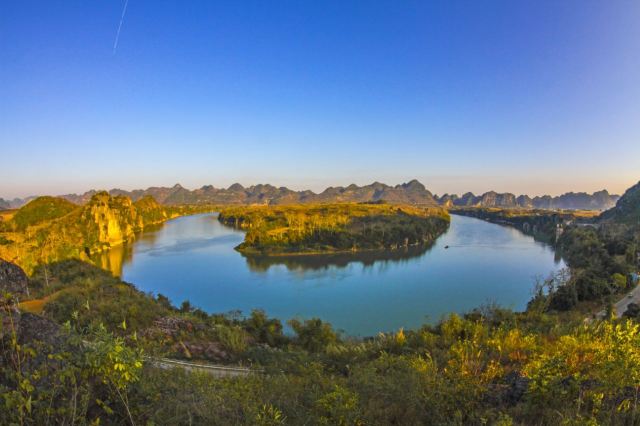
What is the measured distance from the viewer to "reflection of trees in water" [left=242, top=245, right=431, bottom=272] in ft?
151

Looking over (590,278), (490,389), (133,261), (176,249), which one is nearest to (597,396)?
(490,389)

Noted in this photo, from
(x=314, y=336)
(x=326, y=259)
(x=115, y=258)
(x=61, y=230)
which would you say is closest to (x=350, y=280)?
(x=326, y=259)

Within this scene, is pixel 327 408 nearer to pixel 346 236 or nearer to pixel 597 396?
pixel 597 396

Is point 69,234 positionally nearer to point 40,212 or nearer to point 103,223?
point 103,223

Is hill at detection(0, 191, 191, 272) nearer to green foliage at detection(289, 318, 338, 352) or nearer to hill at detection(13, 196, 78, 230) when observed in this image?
hill at detection(13, 196, 78, 230)

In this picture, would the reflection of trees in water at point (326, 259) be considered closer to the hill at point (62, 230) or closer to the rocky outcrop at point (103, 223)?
the hill at point (62, 230)

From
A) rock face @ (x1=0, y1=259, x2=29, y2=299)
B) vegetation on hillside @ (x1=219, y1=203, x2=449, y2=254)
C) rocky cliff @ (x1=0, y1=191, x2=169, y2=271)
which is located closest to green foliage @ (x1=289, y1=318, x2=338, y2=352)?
rock face @ (x1=0, y1=259, x2=29, y2=299)

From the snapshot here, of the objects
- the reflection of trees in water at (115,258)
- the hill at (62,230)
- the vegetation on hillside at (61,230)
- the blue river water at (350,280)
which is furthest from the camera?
the reflection of trees in water at (115,258)

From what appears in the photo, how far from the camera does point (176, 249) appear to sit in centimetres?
5984

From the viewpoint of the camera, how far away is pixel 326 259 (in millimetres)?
50906

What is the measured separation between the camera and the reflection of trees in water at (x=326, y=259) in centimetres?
4606

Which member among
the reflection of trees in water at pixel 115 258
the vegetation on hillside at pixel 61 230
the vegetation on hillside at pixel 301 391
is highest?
the vegetation on hillside at pixel 301 391

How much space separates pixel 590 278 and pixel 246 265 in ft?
122

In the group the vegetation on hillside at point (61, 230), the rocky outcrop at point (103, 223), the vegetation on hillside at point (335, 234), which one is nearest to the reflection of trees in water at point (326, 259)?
the vegetation on hillside at point (335, 234)
